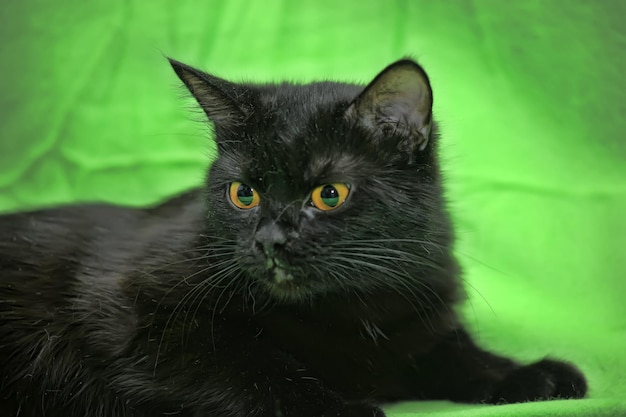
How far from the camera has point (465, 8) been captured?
2.53m

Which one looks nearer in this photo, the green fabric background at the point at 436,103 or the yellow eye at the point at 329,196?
the yellow eye at the point at 329,196

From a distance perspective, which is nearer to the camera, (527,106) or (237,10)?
(527,106)

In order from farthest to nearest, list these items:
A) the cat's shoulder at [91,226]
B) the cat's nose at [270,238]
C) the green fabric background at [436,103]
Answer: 1. the green fabric background at [436,103]
2. the cat's shoulder at [91,226]
3. the cat's nose at [270,238]

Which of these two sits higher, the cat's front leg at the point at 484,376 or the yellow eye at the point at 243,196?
the yellow eye at the point at 243,196

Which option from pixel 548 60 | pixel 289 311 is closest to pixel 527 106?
pixel 548 60

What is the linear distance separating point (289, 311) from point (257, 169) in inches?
11.4

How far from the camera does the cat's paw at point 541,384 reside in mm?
1657

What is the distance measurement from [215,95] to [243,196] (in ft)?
0.68

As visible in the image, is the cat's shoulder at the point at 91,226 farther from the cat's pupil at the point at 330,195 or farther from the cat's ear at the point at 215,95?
the cat's pupil at the point at 330,195

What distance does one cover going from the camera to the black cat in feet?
4.90

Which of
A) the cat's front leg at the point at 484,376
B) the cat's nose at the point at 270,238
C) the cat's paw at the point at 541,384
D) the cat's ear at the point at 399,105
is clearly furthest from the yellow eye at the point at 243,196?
the cat's paw at the point at 541,384

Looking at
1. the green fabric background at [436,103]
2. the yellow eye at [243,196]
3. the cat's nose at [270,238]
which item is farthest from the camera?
the green fabric background at [436,103]

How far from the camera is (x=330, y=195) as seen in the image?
1.51 metres

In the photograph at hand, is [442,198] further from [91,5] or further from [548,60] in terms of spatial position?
[91,5]
